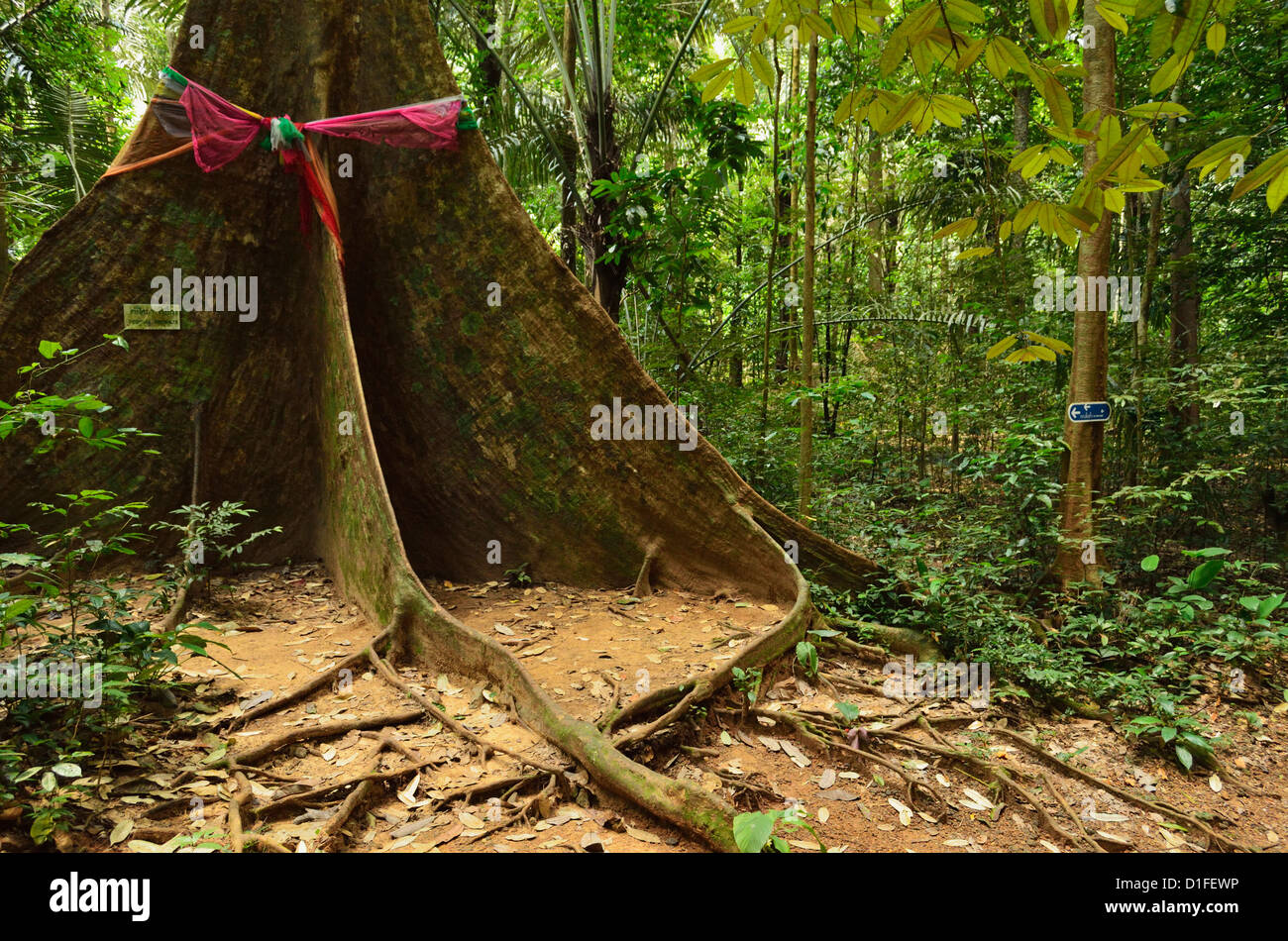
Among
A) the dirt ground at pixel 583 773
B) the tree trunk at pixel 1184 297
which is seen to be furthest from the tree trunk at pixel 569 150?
the tree trunk at pixel 1184 297

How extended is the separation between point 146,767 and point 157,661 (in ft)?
1.11

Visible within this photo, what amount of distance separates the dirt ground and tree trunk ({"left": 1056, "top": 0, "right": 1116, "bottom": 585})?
1.18 m

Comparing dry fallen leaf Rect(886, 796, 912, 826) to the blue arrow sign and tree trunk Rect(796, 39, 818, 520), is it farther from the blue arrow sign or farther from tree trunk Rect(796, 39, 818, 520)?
the blue arrow sign

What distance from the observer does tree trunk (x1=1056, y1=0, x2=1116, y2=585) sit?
4.63 metres

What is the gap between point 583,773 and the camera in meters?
2.42

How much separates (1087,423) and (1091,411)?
0.15m

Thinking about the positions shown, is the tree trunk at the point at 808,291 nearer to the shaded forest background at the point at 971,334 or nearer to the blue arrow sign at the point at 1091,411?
the shaded forest background at the point at 971,334

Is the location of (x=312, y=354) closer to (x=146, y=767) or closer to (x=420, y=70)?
(x=420, y=70)

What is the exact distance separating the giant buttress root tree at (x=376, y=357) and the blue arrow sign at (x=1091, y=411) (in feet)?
6.03

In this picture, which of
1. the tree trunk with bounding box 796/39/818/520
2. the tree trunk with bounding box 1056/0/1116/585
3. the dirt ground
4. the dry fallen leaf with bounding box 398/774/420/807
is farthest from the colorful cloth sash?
the tree trunk with bounding box 1056/0/1116/585

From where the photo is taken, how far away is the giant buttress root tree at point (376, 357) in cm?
416

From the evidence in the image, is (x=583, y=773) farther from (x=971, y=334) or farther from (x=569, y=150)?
(x=569, y=150)

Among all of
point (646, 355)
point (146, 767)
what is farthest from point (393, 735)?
point (646, 355)

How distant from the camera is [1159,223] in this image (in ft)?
20.5
